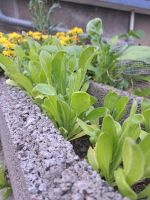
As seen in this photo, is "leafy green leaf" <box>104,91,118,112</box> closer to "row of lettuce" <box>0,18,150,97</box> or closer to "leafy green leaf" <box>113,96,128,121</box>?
"leafy green leaf" <box>113,96,128,121</box>

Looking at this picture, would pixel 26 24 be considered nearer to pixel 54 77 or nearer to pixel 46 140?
pixel 54 77

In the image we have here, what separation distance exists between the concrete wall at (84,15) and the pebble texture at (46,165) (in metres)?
2.91

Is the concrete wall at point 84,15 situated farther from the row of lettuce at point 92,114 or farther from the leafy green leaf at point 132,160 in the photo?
the leafy green leaf at point 132,160

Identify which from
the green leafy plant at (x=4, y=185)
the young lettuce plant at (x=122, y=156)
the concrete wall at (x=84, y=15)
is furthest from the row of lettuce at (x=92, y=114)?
the concrete wall at (x=84, y=15)

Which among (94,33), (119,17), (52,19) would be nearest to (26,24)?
(52,19)

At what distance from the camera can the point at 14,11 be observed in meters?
4.50

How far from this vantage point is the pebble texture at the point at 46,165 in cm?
90

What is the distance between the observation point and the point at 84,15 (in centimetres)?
425

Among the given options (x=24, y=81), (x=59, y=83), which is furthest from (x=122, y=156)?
(x=24, y=81)

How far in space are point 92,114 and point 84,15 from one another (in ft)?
10.1

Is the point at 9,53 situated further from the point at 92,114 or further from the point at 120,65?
the point at 92,114

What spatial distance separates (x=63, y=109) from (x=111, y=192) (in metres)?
0.55

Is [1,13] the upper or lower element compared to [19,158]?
upper

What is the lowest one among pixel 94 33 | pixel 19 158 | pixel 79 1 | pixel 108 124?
pixel 19 158
